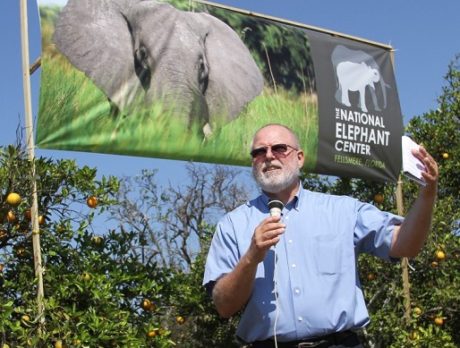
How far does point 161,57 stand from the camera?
586 cm

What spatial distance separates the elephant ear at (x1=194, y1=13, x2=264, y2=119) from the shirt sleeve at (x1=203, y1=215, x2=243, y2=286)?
2.78m

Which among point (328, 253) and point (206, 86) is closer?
point (328, 253)

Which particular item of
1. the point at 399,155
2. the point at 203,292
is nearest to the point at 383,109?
the point at 399,155

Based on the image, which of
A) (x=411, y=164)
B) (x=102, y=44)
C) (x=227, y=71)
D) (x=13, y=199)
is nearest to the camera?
(x=411, y=164)

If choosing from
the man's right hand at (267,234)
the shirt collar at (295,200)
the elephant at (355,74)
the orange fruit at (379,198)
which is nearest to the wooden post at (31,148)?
the shirt collar at (295,200)

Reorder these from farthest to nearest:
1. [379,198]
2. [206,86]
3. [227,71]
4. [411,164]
Answer: [379,198], [227,71], [206,86], [411,164]

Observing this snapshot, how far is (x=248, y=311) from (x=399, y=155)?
4.52 m

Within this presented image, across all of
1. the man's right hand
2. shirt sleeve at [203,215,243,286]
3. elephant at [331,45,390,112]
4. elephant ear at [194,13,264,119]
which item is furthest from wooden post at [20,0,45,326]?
elephant at [331,45,390,112]

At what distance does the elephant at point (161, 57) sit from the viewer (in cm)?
542

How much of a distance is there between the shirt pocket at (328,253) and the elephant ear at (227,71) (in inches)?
116

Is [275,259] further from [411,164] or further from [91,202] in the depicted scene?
[91,202]

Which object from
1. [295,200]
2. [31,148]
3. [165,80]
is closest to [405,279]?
[165,80]

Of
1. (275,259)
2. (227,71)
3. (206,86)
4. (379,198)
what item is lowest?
(275,259)

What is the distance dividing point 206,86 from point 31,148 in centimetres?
159
